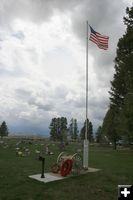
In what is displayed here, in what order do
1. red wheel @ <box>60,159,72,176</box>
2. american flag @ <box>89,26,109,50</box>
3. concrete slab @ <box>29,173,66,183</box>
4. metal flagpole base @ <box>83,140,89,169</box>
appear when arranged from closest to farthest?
concrete slab @ <box>29,173,66,183</box>
red wheel @ <box>60,159,72,176</box>
metal flagpole base @ <box>83,140,89,169</box>
american flag @ <box>89,26,109,50</box>

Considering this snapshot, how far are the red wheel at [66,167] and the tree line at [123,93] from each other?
13066 mm

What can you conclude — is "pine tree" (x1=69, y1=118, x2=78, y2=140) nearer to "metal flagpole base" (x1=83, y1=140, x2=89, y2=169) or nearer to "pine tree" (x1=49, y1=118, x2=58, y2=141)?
"pine tree" (x1=49, y1=118, x2=58, y2=141)

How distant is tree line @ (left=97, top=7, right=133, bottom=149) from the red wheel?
514 inches

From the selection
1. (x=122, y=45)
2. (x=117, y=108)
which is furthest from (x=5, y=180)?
(x=117, y=108)

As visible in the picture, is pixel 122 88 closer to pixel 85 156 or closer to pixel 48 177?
pixel 85 156

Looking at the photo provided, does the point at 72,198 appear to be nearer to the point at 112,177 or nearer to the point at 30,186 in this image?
the point at 30,186

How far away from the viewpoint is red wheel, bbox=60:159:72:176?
15.5 meters

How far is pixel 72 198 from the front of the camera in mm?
11461

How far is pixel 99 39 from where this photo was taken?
18719 millimetres

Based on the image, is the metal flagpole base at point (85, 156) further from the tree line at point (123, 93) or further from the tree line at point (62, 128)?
the tree line at point (62, 128)

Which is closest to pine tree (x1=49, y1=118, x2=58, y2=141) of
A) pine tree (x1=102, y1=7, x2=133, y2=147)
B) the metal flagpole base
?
pine tree (x1=102, y1=7, x2=133, y2=147)

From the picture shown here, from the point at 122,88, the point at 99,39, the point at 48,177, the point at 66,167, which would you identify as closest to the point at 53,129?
the point at 122,88

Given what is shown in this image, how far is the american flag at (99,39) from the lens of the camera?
18578 mm

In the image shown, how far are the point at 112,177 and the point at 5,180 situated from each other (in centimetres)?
514
